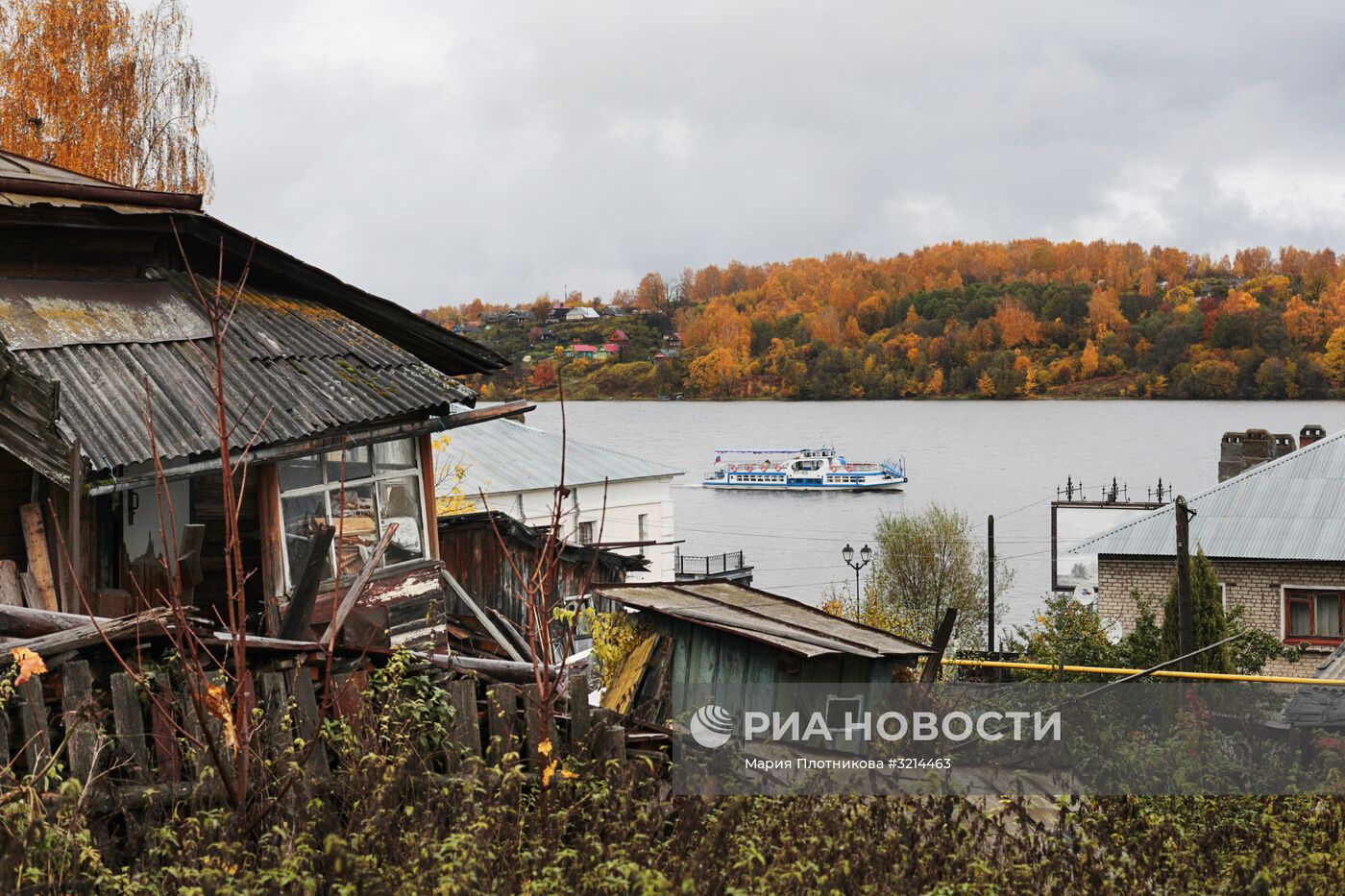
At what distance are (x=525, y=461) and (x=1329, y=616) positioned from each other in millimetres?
22443

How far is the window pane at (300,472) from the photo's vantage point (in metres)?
8.76

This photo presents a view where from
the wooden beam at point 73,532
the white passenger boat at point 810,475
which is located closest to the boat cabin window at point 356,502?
the wooden beam at point 73,532

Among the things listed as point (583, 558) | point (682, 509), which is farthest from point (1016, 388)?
point (583, 558)

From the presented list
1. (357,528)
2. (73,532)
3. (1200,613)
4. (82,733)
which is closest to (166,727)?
(82,733)

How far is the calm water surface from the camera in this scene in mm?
72125

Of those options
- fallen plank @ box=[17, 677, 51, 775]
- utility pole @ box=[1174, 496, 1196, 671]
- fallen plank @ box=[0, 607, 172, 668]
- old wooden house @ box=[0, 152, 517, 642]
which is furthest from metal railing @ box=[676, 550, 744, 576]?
fallen plank @ box=[17, 677, 51, 775]

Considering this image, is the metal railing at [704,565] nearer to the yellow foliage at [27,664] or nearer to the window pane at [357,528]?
the window pane at [357,528]

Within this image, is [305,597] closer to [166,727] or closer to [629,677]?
[166,727]

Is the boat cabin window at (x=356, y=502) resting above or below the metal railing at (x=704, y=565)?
above

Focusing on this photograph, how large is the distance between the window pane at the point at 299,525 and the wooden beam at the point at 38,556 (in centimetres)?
194

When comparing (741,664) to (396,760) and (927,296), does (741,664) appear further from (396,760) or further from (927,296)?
(927,296)

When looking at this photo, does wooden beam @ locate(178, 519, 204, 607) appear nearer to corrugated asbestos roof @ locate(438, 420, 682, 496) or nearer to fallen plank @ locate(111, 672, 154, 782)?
fallen plank @ locate(111, 672, 154, 782)

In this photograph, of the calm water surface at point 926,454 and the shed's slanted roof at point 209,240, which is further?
the calm water surface at point 926,454

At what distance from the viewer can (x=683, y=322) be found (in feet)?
438
